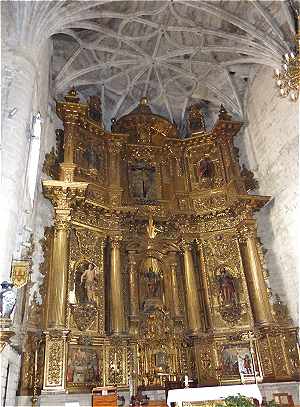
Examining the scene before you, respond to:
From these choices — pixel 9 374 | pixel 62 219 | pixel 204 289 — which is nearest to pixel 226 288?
pixel 204 289

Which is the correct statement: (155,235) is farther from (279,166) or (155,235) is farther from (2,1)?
(2,1)

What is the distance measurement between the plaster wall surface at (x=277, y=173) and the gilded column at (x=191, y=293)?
8.66ft

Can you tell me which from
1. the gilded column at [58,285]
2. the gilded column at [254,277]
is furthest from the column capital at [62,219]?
the gilded column at [254,277]

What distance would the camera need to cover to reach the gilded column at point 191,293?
512 inches

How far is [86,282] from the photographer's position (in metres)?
12.6

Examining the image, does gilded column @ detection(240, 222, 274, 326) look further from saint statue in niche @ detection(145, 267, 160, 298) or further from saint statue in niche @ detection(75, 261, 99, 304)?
saint statue in niche @ detection(75, 261, 99, 304)

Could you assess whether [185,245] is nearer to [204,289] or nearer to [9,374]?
Result: [204,289]

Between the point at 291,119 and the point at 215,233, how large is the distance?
4.80m

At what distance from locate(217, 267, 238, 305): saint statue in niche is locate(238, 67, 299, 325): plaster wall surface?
52.7 inches

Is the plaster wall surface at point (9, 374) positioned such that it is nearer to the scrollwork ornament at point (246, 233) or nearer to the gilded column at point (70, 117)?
the gilded column at point (70, 117)

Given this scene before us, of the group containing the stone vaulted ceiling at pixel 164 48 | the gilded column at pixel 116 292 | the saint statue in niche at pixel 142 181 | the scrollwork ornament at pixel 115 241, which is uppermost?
the stone vaulted ceiling at pixel 164 48

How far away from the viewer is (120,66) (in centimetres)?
1692

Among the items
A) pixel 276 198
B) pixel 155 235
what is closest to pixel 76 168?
pixel 155 235

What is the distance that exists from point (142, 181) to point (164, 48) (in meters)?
5.53
